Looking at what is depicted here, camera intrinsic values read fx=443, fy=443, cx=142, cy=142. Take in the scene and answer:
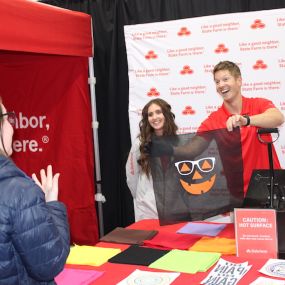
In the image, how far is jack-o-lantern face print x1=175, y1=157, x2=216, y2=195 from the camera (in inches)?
77.7

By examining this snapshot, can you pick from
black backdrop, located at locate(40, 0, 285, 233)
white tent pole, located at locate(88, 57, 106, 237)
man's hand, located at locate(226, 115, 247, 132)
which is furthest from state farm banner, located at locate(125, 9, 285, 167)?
man's hand, located at locate(226, 115, 247, 132)

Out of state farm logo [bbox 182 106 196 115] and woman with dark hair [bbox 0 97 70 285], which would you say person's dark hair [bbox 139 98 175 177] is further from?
woman with dark hair [bbox 0 97 70 285]

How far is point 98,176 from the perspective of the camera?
379cm

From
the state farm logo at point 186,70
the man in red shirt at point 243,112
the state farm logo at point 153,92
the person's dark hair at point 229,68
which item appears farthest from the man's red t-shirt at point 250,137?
the state farm logo at point 153,92

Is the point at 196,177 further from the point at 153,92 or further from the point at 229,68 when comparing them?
the point at 153,92

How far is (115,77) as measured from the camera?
4035 mm

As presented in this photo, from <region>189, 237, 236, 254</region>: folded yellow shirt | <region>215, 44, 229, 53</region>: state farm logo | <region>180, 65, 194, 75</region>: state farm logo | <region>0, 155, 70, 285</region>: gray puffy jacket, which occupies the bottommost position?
<region>189, 237, 236, 254</region>: folded yellow shirt

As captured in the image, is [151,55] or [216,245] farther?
[151,55]

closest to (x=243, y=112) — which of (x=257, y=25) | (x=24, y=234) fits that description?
(x=257, y=25)

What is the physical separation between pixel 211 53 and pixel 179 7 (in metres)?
0.52

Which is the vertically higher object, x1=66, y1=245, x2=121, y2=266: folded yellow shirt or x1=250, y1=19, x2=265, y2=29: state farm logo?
x1=250, y1=19, x2=265, y2=29: state farm logo

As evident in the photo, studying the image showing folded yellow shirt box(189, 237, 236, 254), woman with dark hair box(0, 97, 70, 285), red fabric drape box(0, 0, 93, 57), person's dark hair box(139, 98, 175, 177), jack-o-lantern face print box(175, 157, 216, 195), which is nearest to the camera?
woman with dark hair box(0, 97, 70, 285)

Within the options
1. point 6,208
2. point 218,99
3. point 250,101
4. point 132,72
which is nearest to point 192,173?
point 6,208

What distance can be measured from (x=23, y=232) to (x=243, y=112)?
2410 mm
